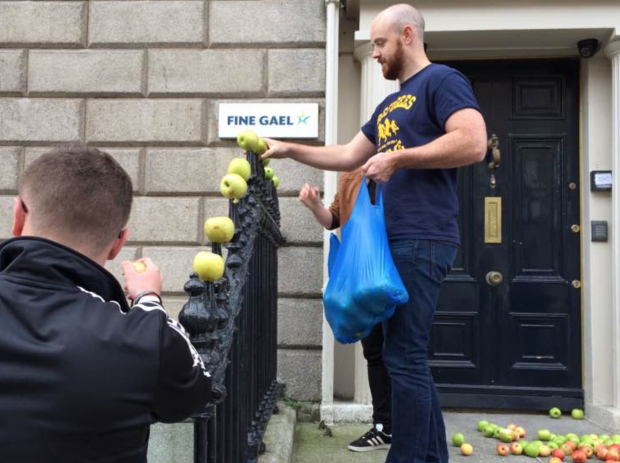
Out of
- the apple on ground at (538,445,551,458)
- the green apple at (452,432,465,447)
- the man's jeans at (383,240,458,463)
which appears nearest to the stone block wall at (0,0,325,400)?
the green apple at (452,432,465,447)

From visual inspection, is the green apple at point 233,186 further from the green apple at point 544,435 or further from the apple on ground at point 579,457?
the green apple at point 544,435

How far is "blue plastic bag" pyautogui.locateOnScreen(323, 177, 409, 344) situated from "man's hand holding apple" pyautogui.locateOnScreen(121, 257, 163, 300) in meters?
1.08

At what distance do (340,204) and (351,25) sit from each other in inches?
83.2

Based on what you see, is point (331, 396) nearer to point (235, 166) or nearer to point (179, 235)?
point (179, 235)

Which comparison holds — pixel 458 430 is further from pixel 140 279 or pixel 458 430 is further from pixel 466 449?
pixel 140 279

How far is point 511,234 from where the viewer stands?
202 inches

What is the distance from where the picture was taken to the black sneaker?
3.66m

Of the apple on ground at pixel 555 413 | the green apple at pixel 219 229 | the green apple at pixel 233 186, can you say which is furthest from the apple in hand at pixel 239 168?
the apple on ground at pixel 555 413

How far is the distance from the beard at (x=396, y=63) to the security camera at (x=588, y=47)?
111 inches

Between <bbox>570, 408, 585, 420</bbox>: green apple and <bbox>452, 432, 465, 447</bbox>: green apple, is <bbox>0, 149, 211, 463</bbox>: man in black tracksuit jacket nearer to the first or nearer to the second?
<bbox>452, 432, 465, 447</bbox>: green apple

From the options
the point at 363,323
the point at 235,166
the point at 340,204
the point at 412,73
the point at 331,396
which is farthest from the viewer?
the point at 331,396

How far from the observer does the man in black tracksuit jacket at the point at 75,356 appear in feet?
3.78

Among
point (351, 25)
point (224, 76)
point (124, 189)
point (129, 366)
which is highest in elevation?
point (351, 25)

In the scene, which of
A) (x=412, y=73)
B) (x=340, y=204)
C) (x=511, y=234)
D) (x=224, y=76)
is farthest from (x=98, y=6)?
(x=511, y=234)
